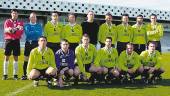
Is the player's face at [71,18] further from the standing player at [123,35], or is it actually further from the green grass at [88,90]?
the green grass at [88,90]

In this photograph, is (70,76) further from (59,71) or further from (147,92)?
(147,92)

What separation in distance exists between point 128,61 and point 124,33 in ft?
3.31

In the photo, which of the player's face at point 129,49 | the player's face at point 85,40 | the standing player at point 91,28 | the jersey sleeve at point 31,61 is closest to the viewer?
the jersey sleeve at point 31,61

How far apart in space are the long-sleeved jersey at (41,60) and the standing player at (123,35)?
2404 millimetres

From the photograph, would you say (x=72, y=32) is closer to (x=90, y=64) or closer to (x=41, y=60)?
(x=90, y=64)

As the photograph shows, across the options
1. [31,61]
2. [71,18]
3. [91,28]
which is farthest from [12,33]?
[91,28]

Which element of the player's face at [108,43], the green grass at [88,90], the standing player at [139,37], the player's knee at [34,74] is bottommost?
the green grass at [88,90]

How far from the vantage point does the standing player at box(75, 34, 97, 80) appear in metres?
9.80

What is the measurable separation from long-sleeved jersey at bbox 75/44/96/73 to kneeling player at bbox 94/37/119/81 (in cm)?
14

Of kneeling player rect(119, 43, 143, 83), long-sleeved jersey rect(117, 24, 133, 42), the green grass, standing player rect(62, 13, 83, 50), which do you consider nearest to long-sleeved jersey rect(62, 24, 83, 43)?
standing player rect(62, 13, 83, 50)

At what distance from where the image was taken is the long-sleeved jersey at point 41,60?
9.39 metres

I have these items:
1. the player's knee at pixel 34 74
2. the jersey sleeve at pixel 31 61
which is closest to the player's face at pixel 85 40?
the jersey sleeve at pixel 31 61

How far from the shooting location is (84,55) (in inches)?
394

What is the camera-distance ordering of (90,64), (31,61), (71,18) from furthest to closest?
1. (71,18)
2. (90,64)
3. (31,61)
